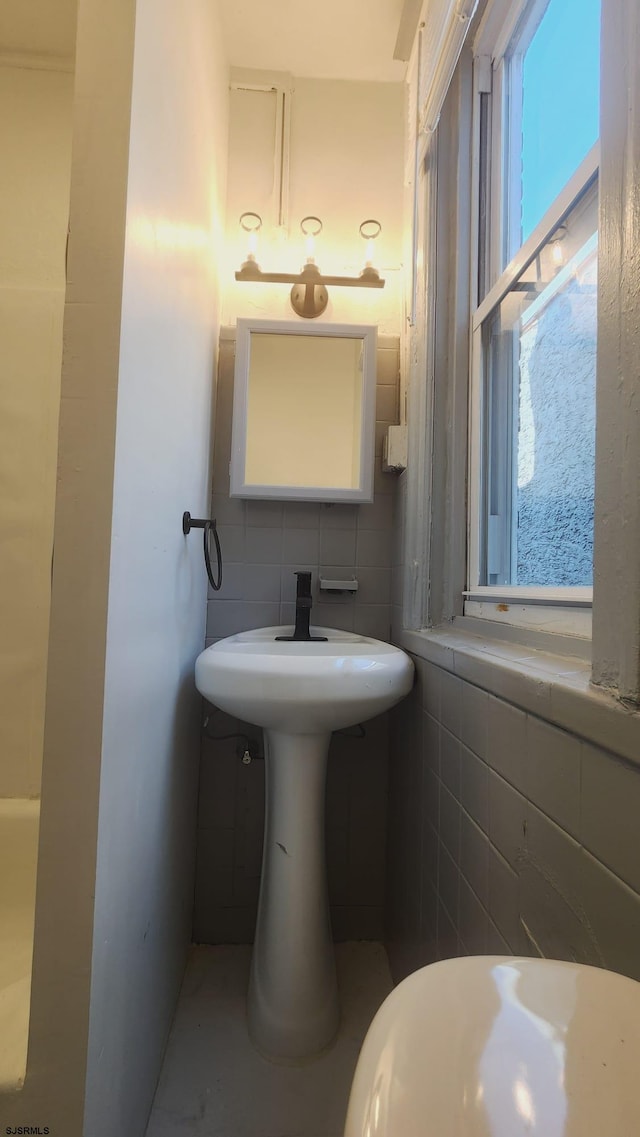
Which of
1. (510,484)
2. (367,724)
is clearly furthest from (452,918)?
(510,484)

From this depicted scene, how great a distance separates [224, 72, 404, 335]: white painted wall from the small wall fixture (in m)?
0.04

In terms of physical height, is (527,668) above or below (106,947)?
above

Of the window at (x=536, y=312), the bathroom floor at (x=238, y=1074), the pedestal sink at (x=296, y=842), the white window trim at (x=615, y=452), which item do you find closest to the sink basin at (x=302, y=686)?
the pedestal sink at (x=296, y=842)

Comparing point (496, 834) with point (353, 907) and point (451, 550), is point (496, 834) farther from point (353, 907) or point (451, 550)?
point (353, 907)

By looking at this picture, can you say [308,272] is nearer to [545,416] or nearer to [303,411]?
[303,411]

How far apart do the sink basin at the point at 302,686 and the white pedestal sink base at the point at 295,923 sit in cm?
12

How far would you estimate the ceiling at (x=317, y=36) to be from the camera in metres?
1.31

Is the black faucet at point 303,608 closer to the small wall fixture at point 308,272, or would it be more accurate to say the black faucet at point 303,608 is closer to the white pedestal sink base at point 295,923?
the white pedestal sink base at point 295,923

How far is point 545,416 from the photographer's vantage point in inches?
34.3

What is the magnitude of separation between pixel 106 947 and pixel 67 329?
78 centimetres

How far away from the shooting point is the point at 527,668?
0.62 metres

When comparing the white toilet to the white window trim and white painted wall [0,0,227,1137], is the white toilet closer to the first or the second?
the white window trim

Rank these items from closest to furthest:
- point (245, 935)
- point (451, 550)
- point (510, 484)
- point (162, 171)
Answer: point (162, 171), point (510, 484), point (451, 550), point (245, 935)

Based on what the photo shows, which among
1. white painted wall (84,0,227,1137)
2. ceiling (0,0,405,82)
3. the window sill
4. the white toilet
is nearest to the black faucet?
white painted wall (84,0,227,1137)
